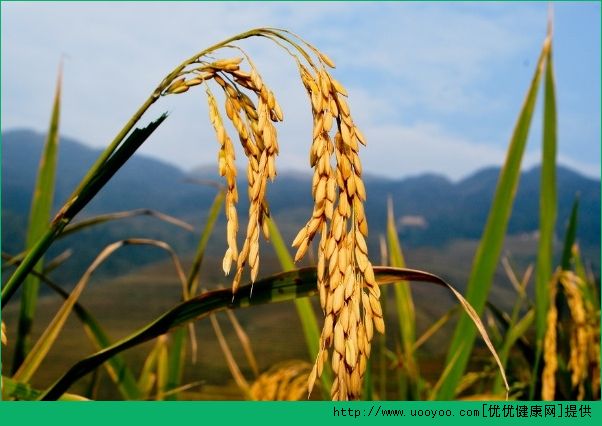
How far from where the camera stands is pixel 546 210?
1555mm

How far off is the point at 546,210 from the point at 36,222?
1.15 metres

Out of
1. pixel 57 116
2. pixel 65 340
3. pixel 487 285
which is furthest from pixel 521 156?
pixel 65 340

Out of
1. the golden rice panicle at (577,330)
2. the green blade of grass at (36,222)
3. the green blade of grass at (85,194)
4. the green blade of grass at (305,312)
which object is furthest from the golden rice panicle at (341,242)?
the golden rice panicle at (577,330)

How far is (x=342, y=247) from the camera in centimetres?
57

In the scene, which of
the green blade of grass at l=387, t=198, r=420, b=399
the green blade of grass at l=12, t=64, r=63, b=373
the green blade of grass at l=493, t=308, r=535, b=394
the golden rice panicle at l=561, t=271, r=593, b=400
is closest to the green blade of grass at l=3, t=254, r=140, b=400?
the green blade of grass at l=12, t=64, r=63, b=373

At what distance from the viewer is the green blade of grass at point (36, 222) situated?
1231 mm

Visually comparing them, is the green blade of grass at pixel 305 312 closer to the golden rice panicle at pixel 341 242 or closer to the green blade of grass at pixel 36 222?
the green blade of grass at pixel 36 222

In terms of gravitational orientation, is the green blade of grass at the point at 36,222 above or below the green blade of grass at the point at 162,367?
above

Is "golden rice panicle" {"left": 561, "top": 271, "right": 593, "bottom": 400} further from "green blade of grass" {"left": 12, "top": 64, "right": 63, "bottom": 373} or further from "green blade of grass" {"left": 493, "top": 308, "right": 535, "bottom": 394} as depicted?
"green blade of grass" {"left": 12, "top": 64, "right": 63, "bottom": 373}

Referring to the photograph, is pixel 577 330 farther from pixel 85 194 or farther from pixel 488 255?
pixel 85 194

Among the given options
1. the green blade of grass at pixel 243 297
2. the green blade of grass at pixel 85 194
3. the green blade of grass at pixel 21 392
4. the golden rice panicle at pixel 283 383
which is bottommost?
the golden rice panicle at pixel 283 383

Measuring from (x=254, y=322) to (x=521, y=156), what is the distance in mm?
2339

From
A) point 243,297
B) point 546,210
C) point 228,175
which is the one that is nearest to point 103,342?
point 243,297

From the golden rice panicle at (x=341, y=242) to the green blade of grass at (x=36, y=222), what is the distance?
2.68 ft
